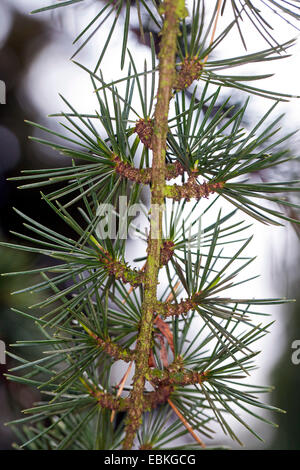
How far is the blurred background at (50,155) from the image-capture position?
1.57 feet

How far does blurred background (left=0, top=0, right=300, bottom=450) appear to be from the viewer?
48 cm

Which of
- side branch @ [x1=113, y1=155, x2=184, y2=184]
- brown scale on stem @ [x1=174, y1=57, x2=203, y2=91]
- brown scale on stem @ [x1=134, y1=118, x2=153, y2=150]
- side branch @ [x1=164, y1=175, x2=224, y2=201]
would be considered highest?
brown scale on stem @ [x1=174, y1=57, x2=203, y2=91]

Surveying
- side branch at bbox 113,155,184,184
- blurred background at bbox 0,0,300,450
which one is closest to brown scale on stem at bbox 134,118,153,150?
side branch at bbox 113,155,184,184

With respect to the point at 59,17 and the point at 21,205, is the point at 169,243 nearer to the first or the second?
the point at 21,205

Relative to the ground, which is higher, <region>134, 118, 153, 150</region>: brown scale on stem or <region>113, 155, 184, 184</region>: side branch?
<region>134, 118, 153, 150</region>: brown scale on stem

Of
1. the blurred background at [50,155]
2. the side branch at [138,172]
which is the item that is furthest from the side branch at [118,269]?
the blurred background at [50,155]

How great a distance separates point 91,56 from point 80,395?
1.33 ft

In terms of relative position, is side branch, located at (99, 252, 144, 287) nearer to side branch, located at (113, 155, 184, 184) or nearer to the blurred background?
side branch, located at (113, 155, 184, 184)

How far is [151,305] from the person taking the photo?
10.7 inches

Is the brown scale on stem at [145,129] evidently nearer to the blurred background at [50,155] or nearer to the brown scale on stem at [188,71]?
the brown scale on stem at [188,71]

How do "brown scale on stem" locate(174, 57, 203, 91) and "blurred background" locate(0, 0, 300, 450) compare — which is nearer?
"brown scale on stem" locate(174, 57, 203, 91)

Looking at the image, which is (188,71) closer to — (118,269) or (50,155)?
(118,269)
